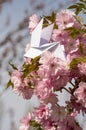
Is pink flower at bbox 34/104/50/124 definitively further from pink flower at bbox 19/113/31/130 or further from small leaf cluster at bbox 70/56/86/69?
small leaf cluster at bbox 70/56/86/69

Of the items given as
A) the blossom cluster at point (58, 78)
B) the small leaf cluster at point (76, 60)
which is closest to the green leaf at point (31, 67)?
the blossom cluster at point (58, 78)

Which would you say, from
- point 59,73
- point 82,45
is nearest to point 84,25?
point 82,45

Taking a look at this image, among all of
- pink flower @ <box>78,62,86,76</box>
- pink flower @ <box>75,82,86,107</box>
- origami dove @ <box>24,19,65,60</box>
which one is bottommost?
pink flower @ <box>75,82,86,107</box>

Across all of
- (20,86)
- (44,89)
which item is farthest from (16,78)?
(44,89)

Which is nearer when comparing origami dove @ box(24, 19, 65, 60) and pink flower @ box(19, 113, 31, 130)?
origami dove @ box(24, 19, 65, 60)

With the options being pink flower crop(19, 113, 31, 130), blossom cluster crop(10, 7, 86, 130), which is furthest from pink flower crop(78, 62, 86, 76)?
pink flower crop(19, 113, 31, 130)

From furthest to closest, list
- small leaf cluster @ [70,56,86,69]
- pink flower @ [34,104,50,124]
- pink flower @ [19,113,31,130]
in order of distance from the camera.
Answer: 1. pink flower @ [19,113,31,130]
2. pink flower @ [34,104,50,124]
3. small leaf cluster @ [70,56,86,69]
